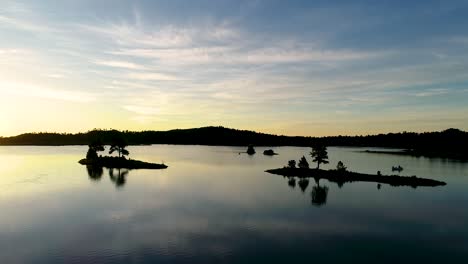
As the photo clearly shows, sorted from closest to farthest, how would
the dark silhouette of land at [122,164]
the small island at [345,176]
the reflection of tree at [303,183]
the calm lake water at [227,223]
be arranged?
the calm lake water at [227,223] < the reflection of tree at [303,183] < the small island at [345,176] < the dark silhouette of land at [122,164]

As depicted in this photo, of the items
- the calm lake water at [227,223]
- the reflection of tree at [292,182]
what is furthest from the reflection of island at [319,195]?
the reflection of tree at [292,182]

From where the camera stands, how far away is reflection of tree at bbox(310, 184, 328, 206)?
75.1 meters

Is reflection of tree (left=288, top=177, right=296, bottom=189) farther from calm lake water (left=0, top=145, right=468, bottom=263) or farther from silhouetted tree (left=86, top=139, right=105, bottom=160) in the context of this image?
silhouetted tree (left=86, top=139, right=105, bottom=160)

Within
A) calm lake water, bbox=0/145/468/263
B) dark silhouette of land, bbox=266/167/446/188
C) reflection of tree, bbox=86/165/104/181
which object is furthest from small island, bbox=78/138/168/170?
dark silhouette of land, bbox=266/167/446/188

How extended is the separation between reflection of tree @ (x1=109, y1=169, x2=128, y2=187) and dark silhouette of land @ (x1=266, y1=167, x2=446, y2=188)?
168ft

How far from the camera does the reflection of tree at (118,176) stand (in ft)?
326

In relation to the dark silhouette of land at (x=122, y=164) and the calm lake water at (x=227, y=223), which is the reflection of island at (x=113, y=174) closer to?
the dark silhouette of land at (x=122, y=164)

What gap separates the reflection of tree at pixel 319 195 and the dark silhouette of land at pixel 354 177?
11601 millimetres

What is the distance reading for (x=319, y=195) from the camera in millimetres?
84125

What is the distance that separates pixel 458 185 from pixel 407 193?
84.2 feet

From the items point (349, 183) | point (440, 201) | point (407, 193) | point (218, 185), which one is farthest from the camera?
point (349, 183)

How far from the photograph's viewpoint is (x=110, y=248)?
4309 cm

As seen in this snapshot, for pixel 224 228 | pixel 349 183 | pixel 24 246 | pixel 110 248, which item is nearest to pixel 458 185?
pixel 349 183

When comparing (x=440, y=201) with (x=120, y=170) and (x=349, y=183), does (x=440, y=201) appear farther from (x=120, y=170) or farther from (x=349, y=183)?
(x=120, y=170)
